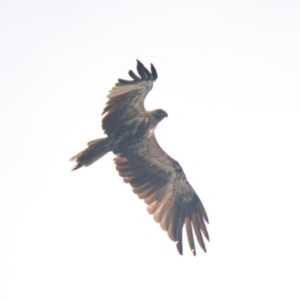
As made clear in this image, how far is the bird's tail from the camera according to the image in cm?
1638

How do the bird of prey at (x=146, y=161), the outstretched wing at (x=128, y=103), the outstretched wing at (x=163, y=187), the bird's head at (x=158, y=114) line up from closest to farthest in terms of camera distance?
the outstretched wing at (x=128, y=103), the bird of prey at (x=146, y=161), the bird's head at (x=158, y=114), the outstretched wing at (x=163, y=187)

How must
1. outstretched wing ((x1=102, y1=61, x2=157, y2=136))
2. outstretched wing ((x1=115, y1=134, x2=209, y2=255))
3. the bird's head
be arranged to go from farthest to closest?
outstretched wing ((x1=115, y1=134, x2=209, y2=255)) < the bird's head < outstretched wing ((x1=102, y1=61, x2=157, y2=136))

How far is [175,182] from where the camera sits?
1814 centimetres

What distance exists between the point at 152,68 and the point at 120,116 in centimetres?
135

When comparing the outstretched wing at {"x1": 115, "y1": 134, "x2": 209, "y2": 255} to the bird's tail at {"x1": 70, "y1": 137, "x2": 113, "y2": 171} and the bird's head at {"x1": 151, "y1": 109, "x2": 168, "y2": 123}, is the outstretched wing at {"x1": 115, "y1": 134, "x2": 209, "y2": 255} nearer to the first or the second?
the bird's head at {"x1": 151, "y1": 109, "x2": 168, "y2": 123}

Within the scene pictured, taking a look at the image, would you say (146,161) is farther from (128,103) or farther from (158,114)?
(128,103)

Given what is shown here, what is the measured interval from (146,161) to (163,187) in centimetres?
68

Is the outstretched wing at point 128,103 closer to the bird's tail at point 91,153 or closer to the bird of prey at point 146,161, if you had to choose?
the bird of prey at point 146,161

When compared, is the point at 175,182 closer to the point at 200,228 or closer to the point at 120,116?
the point at 200,228

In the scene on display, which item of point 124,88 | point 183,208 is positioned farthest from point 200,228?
point 124,88

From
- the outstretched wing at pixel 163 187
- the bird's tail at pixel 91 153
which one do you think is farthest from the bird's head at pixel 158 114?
the bird's tail at pixel 91 153

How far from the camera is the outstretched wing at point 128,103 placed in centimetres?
1584

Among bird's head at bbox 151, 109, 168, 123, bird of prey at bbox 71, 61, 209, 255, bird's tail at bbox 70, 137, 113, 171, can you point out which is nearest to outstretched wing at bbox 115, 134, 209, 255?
bird of prey at bbox 71, 61, 209, 255

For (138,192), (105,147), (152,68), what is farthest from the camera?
(138,192)
